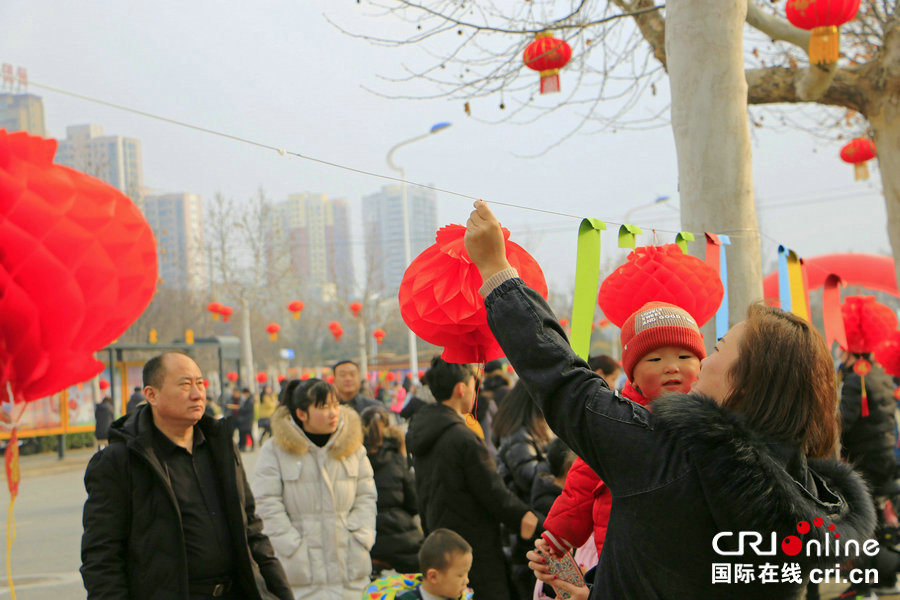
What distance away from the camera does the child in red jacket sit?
2225 mm

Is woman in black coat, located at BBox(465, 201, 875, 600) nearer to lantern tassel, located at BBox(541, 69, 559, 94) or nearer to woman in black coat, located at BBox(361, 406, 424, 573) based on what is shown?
woman in black coat, located at BBox(361, 406, 424, 573)

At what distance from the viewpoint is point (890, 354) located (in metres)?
7.50

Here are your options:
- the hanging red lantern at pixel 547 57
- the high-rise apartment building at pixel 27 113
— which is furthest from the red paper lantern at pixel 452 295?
the high-rise apartment building at pixel 27 113

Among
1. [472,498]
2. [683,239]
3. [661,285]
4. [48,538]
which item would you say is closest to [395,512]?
[472,498]

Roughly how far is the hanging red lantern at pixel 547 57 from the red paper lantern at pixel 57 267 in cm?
518

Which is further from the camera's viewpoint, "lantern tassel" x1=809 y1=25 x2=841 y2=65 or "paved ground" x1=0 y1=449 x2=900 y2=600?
"paved ground" x1=0 y1=449 x2=900 y2=600

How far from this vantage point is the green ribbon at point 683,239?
3820 mm

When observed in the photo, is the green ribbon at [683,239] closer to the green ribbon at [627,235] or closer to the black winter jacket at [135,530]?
the green ribbon at [627,235]

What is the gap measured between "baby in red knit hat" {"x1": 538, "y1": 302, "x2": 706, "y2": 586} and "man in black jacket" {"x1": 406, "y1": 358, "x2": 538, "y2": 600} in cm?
169

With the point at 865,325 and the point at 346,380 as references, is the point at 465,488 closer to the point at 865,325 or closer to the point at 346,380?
the point at 346,380

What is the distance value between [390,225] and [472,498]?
31585 mm

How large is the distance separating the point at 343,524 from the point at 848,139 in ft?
34.3

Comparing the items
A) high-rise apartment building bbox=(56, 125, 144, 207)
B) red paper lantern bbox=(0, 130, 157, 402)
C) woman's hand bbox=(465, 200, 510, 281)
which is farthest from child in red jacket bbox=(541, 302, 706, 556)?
high-rise apartment building bbox=(56, 125, 144, 207)

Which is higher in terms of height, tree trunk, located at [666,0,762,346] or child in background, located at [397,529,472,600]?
tree trunk, located at [666,0,762,346]
